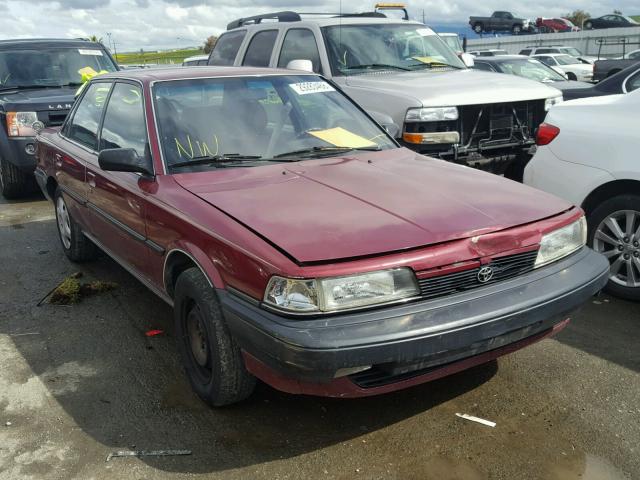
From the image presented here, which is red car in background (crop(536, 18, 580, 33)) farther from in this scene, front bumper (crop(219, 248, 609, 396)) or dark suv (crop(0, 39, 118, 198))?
front bumper (crop(219, 248, 609, 396))

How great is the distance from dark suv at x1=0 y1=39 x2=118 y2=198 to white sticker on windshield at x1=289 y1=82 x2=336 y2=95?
4.38 m

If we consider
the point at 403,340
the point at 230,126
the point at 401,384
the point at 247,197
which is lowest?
the point at 401,384

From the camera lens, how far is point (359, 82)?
6.48 m

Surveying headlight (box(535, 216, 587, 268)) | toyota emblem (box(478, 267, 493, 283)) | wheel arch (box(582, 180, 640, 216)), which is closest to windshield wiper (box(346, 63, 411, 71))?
wheel arch (box(582, 180, 640, 216))

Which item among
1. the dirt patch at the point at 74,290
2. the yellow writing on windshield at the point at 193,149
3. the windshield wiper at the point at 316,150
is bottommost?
the dirt patch at the point at 74,290

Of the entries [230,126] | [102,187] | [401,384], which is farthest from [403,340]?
[102,187]

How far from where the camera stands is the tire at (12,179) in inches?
311

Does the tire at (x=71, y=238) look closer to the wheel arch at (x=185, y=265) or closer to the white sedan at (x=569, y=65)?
the wheel arch at (x=185, y=265)

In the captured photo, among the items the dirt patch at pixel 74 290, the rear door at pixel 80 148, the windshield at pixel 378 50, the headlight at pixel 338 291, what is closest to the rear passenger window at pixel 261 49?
the windshield at pixel 378 50

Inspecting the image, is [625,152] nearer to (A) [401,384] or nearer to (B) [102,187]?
(A) [401,384]

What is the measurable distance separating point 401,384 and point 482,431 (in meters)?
0.57

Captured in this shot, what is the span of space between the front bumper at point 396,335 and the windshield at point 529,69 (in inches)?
433

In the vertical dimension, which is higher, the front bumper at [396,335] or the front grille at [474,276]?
→ the front grille at [474,276]

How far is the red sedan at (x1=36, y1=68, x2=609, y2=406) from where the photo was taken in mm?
2490
